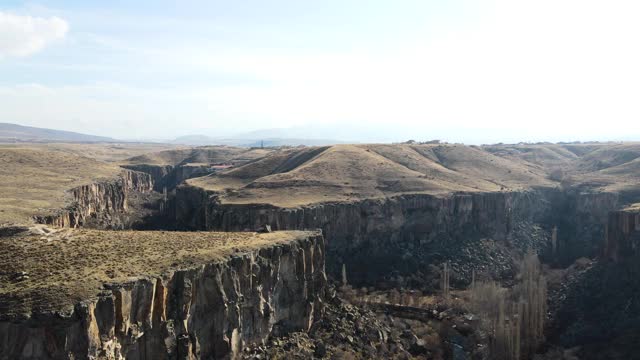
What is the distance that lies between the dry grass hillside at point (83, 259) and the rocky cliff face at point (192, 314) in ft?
3.47

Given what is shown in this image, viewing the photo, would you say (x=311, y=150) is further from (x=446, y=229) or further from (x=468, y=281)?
(x=468, y=281)

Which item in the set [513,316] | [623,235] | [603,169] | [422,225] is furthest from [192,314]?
[603,169]

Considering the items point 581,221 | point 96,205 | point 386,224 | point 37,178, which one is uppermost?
point 37,178

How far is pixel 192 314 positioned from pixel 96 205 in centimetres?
8183

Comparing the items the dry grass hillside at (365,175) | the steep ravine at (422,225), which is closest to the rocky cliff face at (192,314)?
the steep ravine at (422,225)

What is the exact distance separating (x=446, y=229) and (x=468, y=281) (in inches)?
636

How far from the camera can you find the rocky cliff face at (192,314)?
33.8m

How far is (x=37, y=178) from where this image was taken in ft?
361

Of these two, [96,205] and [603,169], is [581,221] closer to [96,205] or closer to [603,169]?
[603,169]

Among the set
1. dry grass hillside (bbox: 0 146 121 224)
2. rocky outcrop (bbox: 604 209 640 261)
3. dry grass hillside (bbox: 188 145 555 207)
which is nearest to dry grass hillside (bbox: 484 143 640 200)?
dry grass hillside (bbox: 188 145 555 207)

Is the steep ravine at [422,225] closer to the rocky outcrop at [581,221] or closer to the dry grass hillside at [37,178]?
the rocky outcrop at [581,221]

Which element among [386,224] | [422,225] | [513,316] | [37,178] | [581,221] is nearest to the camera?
[513,316]

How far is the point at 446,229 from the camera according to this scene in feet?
353

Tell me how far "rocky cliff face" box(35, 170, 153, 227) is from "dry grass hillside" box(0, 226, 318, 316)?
25.7 meters
